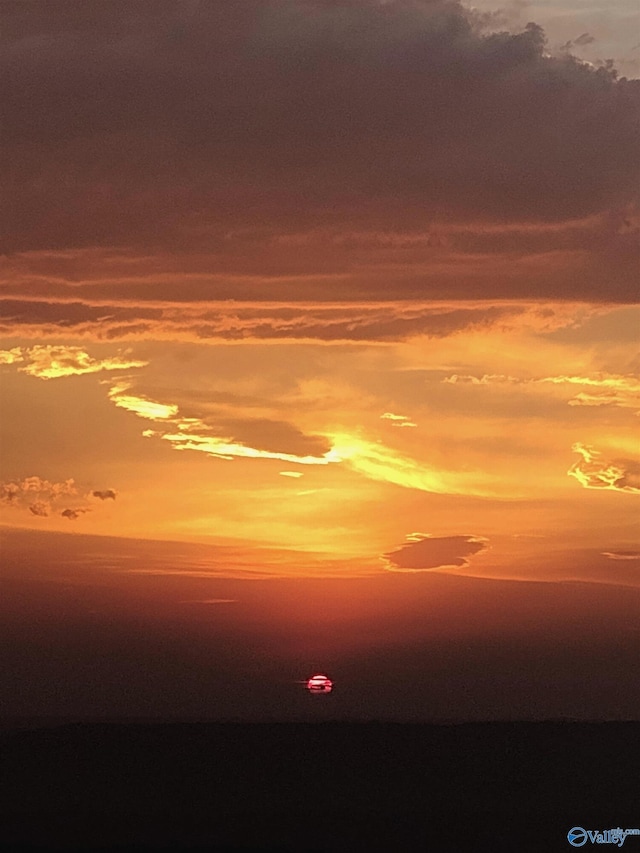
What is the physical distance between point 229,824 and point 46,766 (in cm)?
1481

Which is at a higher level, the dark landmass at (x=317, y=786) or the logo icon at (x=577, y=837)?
the dark landmass at (x=317, y=786)

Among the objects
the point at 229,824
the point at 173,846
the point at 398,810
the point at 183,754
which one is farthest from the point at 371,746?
the point at 173,846

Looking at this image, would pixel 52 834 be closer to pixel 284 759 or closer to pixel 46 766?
pixel 46 766

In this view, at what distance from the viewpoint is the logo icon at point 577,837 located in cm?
3988

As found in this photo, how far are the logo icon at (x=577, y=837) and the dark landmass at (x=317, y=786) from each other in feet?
0.99

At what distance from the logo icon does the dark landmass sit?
0.30m

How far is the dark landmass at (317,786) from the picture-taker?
136ft

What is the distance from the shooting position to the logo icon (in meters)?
39.9

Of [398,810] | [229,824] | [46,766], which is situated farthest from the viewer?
[46,766]

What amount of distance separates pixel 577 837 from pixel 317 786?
1376 centimetres

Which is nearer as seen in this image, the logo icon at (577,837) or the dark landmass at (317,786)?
the logo icon at (577,837)

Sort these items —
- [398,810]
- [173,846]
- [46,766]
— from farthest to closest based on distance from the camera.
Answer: [46,766], [398,810], [173,846]

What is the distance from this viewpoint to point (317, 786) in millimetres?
50938

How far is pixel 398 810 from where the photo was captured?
45781 millimetres
